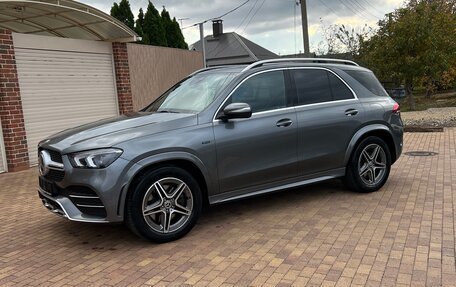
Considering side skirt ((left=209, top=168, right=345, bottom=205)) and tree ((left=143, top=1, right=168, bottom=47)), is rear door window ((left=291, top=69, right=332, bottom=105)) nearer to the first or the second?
side skirt ((left=209, top=168, right=345, bottom=205))

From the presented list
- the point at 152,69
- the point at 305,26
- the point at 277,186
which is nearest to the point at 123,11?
the point at 152,69

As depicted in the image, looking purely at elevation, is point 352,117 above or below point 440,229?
above

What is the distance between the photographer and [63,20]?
10734mm

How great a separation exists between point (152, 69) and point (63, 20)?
9.84ft

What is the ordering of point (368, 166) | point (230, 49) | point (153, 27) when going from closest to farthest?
point (368, 166)
point (153, 27)
point (230, 49)

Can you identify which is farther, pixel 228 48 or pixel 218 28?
pixel 218 28

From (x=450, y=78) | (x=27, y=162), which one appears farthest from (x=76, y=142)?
(x=450, y=78)

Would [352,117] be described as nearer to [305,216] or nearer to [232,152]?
[305,216]

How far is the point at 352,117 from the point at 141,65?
26.6 feet

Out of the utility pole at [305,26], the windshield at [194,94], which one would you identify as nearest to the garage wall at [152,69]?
the utility pole at [305,26]

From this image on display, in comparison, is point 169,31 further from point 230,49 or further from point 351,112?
point 351,112

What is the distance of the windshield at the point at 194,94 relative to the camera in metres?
5.01

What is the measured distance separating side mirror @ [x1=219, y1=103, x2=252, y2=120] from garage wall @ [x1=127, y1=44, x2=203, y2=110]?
785cm

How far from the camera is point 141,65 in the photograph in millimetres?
12508
